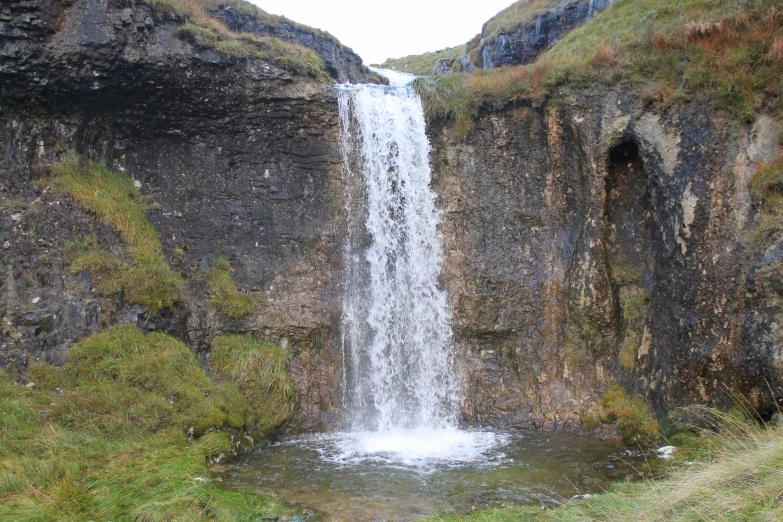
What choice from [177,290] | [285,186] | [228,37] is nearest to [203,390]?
[177,290]

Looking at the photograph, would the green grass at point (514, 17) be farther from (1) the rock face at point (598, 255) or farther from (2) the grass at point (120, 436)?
(2) the grass at point (120, 436)

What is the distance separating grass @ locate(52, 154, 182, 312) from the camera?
9.73 metres

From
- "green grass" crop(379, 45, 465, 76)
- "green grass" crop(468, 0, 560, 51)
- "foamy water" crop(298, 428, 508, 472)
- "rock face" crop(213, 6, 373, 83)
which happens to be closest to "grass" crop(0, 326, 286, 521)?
"foamy water" crop(298, 428, 508, 472)

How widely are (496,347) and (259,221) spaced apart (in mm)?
5363

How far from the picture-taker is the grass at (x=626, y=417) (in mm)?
9070

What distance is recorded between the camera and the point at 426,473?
25.7 ft

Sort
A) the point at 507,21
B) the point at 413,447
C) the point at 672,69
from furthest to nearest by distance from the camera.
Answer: the point at 507,21 → the point at 672,69 → the point at 413,447

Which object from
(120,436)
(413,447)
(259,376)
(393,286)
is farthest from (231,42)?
(413,447)

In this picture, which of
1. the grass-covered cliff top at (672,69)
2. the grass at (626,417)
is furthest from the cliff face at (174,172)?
the grass at (626,417)

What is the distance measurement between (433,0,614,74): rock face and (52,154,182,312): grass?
14.3m

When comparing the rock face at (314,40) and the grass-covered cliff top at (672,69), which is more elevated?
the rock face at (314,40)

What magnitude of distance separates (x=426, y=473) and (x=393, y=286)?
4268mm

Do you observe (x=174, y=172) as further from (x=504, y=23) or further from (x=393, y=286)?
(x=504, y=23)

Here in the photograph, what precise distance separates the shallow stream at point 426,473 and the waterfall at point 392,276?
42.0 inches
